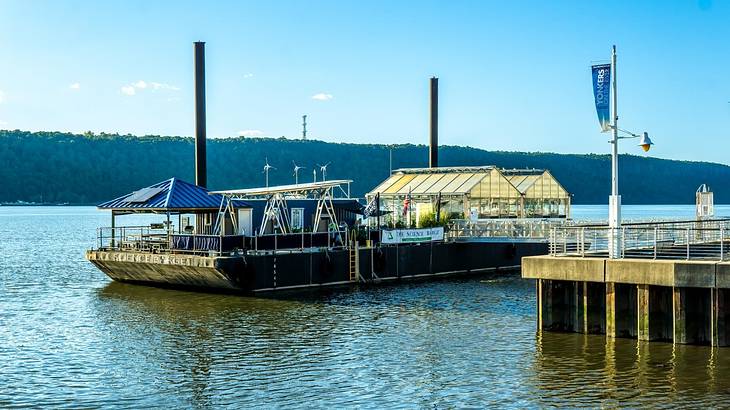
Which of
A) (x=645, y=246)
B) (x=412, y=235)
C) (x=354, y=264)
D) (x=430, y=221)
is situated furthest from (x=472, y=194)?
(x=645, y=246)

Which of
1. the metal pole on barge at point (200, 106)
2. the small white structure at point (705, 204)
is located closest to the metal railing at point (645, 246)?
the small white structure at point (705, 204)

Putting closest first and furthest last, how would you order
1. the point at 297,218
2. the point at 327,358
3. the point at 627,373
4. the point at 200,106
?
the point at 627,373 → the point at 327,358 → the point at 297,218 → the point at 200,106

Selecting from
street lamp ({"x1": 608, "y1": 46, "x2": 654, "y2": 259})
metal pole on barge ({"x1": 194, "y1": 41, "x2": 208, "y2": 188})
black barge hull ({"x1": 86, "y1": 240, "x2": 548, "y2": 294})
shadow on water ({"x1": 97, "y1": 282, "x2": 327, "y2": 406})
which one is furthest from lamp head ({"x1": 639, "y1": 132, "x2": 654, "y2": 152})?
metal pole on barge ({"x1": 194, "y1": 41, "x2": 208, "y2": 188})

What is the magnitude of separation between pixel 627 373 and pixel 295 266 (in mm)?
22543

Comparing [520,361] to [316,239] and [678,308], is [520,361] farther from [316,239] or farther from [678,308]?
[316,239]

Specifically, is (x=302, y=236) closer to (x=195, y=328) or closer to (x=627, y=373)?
(x=195, y=328)

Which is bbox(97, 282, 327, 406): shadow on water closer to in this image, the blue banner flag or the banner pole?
the banner pole

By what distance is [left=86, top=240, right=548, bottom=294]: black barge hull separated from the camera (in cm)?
4269

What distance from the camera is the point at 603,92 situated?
96.5ft

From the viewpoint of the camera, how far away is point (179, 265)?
42719 millimetres

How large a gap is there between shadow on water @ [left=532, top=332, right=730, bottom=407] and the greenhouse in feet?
98.2

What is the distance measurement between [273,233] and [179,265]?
677 cm

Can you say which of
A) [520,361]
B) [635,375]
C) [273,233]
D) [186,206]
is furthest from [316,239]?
[635,375]

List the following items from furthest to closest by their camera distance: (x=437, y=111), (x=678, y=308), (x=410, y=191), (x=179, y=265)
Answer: (x=437, y=111), (x=410, y=191), (x=179, y=265), (x=678, y=308)
